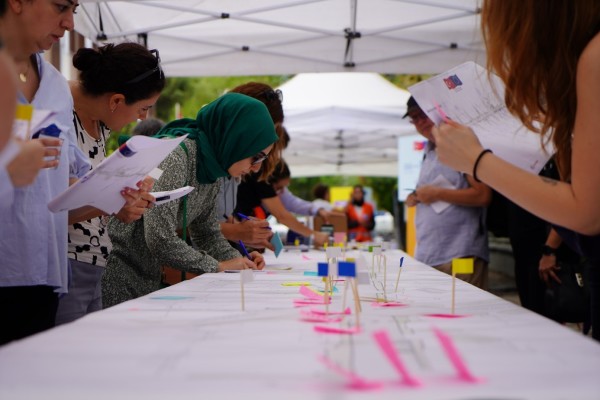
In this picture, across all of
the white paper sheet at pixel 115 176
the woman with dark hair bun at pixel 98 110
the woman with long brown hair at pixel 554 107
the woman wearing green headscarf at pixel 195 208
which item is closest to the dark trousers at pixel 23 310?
the white paper sheet at pixel 115 176

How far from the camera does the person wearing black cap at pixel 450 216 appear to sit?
3.79 metres

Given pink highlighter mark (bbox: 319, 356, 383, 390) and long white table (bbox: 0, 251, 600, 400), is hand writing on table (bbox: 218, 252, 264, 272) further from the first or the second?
pink highlighter mark (bbox: 319, 356, 383, 390)

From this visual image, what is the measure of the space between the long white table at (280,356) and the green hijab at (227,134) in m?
1.11

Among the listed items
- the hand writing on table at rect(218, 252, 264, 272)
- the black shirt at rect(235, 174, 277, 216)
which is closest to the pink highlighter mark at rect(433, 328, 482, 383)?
the hand writing on table at rect(218, 252, 264, 272)

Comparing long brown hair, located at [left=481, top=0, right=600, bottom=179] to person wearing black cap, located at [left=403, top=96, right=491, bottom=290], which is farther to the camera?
person wearing black cap, located at [left=403, top=96, right=491, bottom=290]

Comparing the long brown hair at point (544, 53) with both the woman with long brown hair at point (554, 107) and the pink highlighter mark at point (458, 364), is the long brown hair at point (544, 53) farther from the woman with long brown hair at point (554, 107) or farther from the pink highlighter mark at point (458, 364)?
the pink highlighter mark at point (458, 364)

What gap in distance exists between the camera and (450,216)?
3883 millimetres

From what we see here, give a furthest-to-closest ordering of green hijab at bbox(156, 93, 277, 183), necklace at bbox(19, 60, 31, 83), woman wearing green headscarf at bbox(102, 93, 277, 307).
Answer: green hijab at bbox(156, 93, 277, 183), woman wearing green headscarf at bbox(102, 93, 277, 307), necklace at bbox(19, 60, 31, 83)

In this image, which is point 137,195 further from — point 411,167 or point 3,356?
point 411,167

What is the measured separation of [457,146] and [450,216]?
2418 millimetres

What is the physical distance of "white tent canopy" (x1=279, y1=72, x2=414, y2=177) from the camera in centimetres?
884

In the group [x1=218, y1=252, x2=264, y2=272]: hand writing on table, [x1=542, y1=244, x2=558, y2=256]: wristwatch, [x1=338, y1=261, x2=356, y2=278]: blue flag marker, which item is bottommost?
[x1=542, y1=244, x2=558, y2=256]: wristwatch

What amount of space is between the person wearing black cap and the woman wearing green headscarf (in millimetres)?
1350

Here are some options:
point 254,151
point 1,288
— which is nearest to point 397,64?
point 254,151
